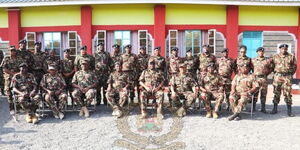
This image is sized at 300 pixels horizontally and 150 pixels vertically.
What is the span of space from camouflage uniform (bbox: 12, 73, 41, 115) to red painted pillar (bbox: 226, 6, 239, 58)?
7.67 meters

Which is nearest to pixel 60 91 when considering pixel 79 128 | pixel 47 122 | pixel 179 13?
pixel 47 122

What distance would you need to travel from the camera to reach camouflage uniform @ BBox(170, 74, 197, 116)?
288 inches

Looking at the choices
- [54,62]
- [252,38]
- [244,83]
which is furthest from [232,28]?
[54,62]

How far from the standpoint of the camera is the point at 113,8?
37.8ft

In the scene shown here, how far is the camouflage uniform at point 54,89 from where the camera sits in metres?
7.16

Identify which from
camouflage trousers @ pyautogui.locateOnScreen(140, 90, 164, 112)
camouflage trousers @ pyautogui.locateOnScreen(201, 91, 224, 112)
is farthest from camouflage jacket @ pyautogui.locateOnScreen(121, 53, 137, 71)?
camouflage trousers @ pyautogui.locateOnScreen(201, 91, 224, 112)

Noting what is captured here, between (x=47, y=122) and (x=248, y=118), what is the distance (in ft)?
16.0

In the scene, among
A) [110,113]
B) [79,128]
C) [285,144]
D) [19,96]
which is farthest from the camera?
[110,113]

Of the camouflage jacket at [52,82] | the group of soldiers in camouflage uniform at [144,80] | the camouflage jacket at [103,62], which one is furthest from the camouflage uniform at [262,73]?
the camouflage jacket at [52,82]

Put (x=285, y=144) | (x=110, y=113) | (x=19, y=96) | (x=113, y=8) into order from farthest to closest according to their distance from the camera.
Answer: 1. (x=113, y=8)
2. (x=110, y=113)
3. (x=19, y=96)
4. (x=285, y=144)

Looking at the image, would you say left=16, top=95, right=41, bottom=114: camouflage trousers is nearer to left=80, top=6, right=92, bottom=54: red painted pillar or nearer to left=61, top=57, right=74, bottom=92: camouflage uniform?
left=61, top=57, right=74, bottom=92: camouflage uniform

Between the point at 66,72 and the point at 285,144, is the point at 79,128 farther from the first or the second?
the point at 285,144

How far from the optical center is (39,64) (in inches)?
316

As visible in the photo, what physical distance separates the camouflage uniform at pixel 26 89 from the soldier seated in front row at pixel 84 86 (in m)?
0.93
